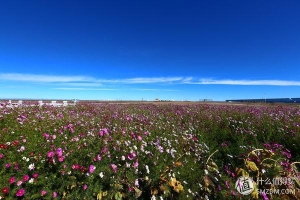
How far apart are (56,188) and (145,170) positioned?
168 centimetres

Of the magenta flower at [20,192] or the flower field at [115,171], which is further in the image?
the flower field at [115,171]

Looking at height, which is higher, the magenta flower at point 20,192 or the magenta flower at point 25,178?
the magenta flower at point 25,178

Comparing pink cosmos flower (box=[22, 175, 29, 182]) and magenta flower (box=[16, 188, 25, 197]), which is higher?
pink cosmos flower (box=[22, 175, 29, 182])

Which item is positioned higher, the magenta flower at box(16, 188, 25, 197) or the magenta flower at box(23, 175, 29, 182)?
the magenta flower at box(23, 175, 29, 182)

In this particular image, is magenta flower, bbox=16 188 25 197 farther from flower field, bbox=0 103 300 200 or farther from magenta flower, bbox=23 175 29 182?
magenta flower, bbox=23 175 29 182

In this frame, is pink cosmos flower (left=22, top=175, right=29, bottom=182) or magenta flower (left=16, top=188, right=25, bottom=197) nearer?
magenta flower (left=16, top=188, right=25, bottom=197)

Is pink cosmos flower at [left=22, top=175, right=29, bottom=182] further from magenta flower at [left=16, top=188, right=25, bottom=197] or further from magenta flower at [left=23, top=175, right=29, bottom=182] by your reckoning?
magenta flower at [left=16, top=188, right=25, bottom=197]

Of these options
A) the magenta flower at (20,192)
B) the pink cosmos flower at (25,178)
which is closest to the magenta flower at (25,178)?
the pink cosmos flower at (25,178)

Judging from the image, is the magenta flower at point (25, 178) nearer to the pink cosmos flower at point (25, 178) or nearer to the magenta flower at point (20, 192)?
the pink cosmos flower at point (25, 178)

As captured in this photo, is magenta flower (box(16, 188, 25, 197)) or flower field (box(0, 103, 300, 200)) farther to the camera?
flower field (box(0, 103, 300, 200))

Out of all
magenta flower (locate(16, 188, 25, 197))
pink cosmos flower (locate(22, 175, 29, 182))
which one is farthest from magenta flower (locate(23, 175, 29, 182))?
magenta flower (locate(16, 188, 25, 197))

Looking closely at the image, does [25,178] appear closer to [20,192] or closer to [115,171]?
[20,192]

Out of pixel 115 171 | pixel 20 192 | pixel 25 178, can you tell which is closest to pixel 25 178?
pixel 25 178

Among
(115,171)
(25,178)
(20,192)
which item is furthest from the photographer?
(115,171)
